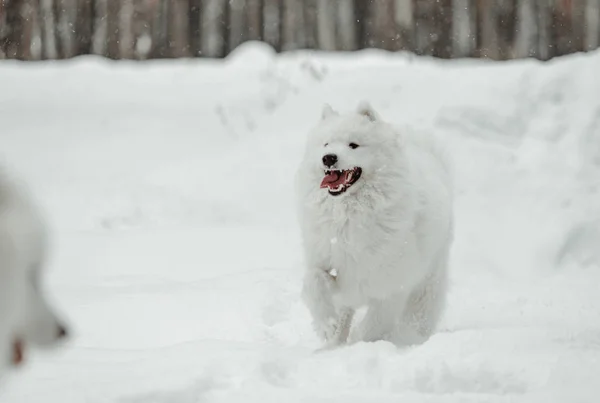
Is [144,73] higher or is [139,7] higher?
[139,7]

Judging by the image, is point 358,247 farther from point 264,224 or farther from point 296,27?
point 296,27

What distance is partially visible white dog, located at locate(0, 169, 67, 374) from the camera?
1.21 metres

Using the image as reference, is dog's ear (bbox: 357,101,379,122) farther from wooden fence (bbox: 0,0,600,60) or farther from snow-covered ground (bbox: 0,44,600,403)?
wooden fence (bbox: 0,0,600,60)

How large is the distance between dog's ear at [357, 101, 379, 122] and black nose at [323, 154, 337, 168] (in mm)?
458

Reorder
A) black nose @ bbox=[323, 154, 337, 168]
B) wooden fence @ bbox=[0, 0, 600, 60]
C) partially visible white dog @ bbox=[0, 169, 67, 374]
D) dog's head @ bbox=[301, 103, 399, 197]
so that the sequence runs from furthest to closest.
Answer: wooden fence @ bbox=[0, 0, 600, 60]
dog's head @ bbox=[301, 103, 399, 197]
black nose @ bbox=[323, 154, 337, 168]
partially visible white dog @ bbox=[0, 169, 67, 374]

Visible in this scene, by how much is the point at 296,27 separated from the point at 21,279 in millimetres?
10650

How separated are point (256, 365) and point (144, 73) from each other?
823 cm

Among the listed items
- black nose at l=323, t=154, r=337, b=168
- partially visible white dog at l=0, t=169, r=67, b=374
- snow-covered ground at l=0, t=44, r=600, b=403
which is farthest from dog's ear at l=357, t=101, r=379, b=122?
partially visible white dog at l=0, t=169, r=67, b=374

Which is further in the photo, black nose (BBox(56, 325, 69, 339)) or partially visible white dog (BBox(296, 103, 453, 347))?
partially visible white dog (BBox(296, 103, 453, 347))

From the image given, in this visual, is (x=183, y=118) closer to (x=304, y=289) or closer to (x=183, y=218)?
(x=183, y=218)

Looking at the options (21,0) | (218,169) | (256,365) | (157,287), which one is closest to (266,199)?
(218,169)

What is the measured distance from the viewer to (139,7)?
1150cm

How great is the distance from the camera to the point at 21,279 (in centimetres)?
124

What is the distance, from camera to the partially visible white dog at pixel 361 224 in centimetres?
516
